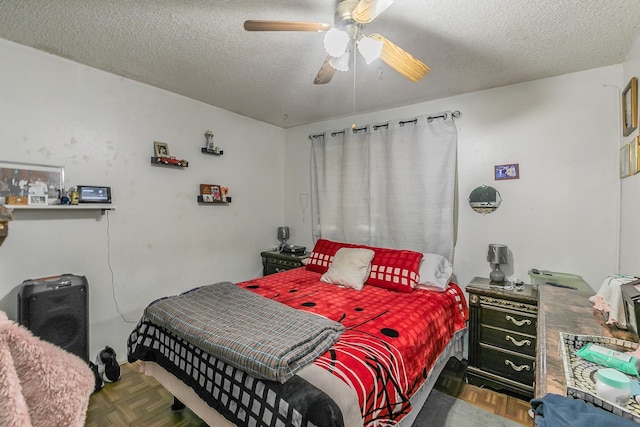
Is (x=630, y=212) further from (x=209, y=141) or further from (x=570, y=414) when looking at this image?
(x=209, y=141)

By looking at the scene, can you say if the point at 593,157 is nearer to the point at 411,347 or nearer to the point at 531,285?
the point at 531,285

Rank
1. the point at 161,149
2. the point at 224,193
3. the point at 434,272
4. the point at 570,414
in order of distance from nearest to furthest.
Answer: the point at 570,414 → the point at 434,272 → the point at 161,149 → the point at 224,193

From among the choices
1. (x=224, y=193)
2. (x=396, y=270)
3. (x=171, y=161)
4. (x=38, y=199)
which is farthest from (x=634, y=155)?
(x=38, y=199)

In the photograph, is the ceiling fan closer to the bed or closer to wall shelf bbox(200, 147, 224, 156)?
the bed

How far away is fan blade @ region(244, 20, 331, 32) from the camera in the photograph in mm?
1333

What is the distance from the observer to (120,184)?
8.23 ft

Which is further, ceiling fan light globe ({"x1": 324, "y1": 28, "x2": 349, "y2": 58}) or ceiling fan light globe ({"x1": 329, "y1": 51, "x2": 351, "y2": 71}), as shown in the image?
ceiling fan light globe ({"x1": 329, "y1": 51, "x2": 351, "y2": 71})

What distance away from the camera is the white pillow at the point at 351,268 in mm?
2525

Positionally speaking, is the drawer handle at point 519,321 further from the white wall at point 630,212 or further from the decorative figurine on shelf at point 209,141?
the decorative figurine on shelf at point 209,141

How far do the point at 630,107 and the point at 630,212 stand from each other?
68cm

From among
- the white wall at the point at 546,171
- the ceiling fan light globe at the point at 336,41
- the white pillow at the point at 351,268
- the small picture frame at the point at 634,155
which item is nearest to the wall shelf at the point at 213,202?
the white pillow at the point at 351,268

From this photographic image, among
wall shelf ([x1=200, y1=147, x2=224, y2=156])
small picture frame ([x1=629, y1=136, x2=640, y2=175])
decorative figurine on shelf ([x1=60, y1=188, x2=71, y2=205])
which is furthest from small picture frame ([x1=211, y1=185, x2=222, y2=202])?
small picture frame ([x1=629, y1=136, x2=640, y2=175])

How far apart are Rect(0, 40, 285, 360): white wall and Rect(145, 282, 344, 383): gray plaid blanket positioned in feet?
3.13

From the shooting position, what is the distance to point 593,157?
7.21 ft
